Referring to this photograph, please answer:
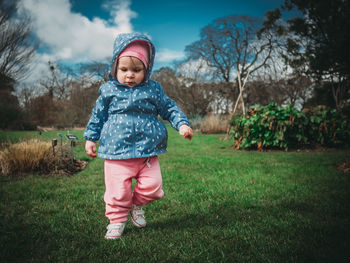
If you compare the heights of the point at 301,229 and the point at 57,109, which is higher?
the point at 57,109

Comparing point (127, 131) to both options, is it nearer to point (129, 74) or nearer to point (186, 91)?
point (129, 74)

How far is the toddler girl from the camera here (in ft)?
6.47

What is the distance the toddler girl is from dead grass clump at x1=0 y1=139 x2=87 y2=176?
2.80 meters

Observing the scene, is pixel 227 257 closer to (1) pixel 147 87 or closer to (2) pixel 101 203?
(1) pixel 147 87

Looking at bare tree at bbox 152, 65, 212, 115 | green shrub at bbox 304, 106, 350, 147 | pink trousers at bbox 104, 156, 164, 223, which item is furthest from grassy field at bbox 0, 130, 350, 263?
bare tree at bbox 152, 65, 212, 115

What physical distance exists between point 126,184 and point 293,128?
5.98 metres

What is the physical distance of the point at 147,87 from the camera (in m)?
2.12

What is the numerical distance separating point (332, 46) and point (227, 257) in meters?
4.26

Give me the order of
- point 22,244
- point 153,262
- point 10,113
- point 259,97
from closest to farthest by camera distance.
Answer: point 153,262 → point 22,244 → point 10,113 → point 259,97

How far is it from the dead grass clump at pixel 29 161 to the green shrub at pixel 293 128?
4909mm

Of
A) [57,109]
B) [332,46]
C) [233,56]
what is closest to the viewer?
[332,46]

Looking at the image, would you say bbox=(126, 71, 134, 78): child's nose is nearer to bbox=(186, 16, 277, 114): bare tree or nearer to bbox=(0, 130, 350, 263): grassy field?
bbox=(0, 130, 350, 263): grassy field

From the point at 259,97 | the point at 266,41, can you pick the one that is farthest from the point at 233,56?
the point at 259,97

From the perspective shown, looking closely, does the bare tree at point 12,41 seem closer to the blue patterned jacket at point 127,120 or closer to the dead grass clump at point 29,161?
the dead grass clump at point 29,161
